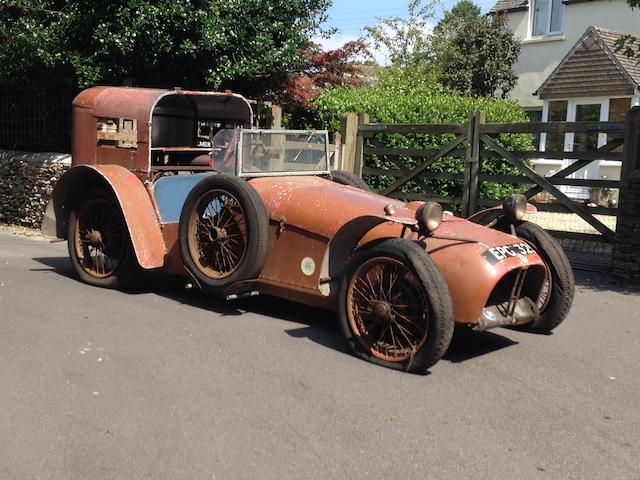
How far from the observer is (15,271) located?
8.45m

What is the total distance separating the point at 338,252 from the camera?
593cm

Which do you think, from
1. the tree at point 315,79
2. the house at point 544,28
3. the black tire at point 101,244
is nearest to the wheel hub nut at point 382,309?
the black tire at point 101,244

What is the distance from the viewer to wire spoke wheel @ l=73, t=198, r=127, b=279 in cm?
757

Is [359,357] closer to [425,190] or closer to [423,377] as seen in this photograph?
[423,377]

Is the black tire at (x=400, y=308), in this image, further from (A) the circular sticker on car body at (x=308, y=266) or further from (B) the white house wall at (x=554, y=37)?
(B) the white house wall at (x=554, y=37)

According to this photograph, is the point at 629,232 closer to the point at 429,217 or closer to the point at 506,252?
the point at 506,252

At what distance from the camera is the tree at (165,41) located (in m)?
11.0

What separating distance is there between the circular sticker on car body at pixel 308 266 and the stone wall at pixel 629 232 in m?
4.24

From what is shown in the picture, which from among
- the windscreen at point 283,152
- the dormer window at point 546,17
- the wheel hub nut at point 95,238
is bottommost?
the wheel hub nut at point 95,238

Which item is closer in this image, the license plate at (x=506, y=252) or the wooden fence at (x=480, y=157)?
the license plate at (x=506, y=252)

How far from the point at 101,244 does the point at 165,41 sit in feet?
14.9

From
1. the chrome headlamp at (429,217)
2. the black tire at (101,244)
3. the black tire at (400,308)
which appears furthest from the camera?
the black tire at (101,244)

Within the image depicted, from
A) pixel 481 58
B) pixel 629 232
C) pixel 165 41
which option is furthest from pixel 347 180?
pixel 481 58

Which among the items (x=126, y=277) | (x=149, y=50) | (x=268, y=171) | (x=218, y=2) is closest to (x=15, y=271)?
(x=126, y=277)
